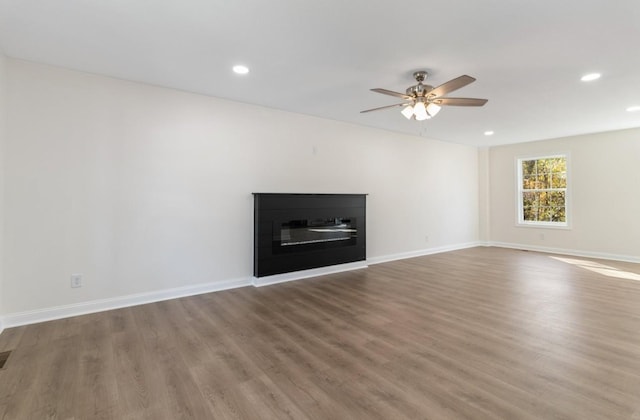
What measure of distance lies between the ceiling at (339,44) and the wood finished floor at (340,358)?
251cm

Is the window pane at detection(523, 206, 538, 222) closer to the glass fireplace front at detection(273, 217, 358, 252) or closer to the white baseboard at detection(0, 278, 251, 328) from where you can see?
the glass fireplace front at detection(273, 217, 358, 252)

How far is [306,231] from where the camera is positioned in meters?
4.77

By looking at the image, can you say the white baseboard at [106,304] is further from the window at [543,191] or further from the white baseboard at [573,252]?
the window at [543,191]

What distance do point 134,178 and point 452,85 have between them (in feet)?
11.4

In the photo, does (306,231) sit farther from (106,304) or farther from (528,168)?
(528,168)

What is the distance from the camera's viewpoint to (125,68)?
312cm

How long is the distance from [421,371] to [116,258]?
3263mm

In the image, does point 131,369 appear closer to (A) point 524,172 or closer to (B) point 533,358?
(B) point 533,358

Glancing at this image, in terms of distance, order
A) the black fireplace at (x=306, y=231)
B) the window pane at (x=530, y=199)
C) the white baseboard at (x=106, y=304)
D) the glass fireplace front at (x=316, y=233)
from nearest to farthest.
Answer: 1. the white baseboard at (x=106, y=304)
2. the black fireplace at (x=306, y=231)
3. the glass fireplace front at (x=316, y=233)
4. the window pane at (x=530, y=199)

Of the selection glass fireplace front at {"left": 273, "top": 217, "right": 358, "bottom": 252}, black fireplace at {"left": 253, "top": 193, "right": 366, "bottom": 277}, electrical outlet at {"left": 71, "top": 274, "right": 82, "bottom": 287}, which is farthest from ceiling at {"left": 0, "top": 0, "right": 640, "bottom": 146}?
electrical outlet at {"left": 71, "top": 274, "right": 82, "bottom": 287}

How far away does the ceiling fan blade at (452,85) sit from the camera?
249cm

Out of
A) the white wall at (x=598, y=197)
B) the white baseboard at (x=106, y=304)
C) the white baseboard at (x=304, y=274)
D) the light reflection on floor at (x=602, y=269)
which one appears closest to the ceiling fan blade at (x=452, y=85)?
the white baseboard at (x=304, y=274)

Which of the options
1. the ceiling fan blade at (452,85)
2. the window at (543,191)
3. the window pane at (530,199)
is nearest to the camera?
the ceiling fan blade at (452,85)

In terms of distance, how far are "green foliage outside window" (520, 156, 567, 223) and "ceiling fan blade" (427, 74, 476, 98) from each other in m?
5.60
